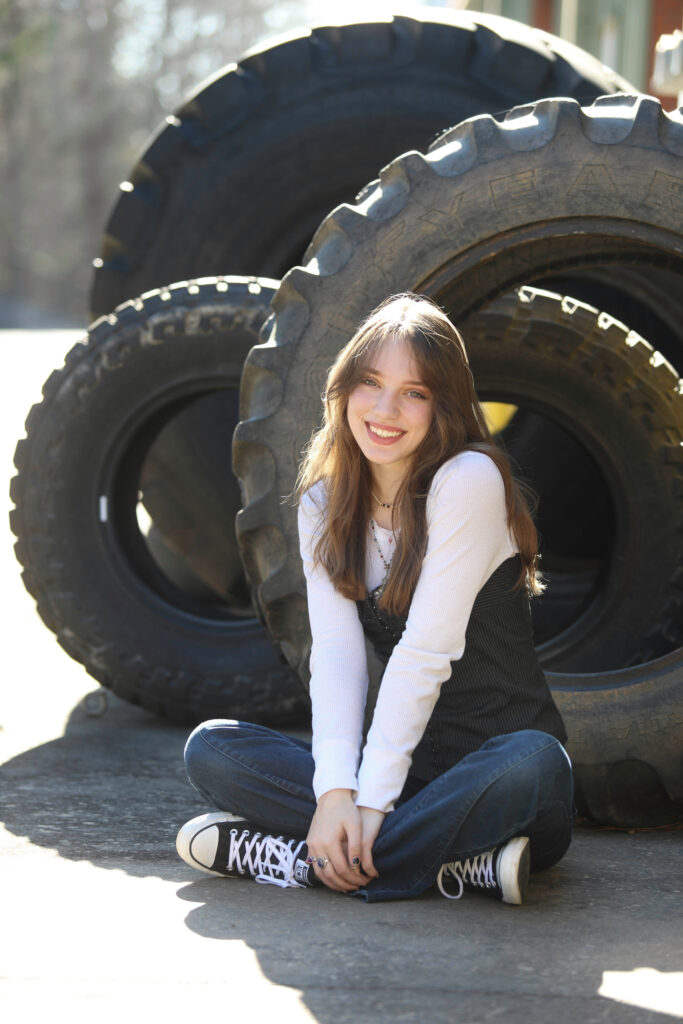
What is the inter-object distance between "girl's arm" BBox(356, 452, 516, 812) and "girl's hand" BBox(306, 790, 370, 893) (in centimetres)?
4

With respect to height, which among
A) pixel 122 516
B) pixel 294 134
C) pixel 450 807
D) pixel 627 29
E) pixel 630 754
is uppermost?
pixel 627 29

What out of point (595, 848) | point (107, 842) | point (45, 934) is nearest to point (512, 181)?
point (595, 848)

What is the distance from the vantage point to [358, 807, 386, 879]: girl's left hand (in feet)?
8.11

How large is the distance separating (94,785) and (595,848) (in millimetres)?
1292

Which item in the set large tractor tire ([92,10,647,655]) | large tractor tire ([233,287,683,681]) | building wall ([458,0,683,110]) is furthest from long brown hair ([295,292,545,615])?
building wall ([458,0,683,110])

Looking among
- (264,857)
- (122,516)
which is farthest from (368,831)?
(122,516)

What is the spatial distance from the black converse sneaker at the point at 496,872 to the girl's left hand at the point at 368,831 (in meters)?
0.15

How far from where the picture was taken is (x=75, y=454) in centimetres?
401

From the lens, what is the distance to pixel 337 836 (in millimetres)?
2467

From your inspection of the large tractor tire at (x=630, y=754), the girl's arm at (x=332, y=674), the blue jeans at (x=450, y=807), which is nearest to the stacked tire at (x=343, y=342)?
the large tractor tire at (x=630, y=754)

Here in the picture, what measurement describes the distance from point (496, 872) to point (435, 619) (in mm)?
488

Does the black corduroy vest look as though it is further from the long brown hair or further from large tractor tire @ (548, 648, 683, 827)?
large tractor tire @ (548, 648, 683, 827)

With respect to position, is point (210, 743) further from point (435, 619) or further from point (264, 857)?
point (435, 619)

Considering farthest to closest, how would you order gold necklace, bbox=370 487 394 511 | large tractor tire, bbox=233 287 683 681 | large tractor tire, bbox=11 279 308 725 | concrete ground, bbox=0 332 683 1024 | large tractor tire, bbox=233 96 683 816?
large tractor tire, bbox=11 279 308 725
large tractor tire, bbox=233 287 683 681
large tractor tire, bbox=233 96 683 816
gold necklace, bbox=370 487 394 511
concrete ground, bbox=0 332 683 1024
